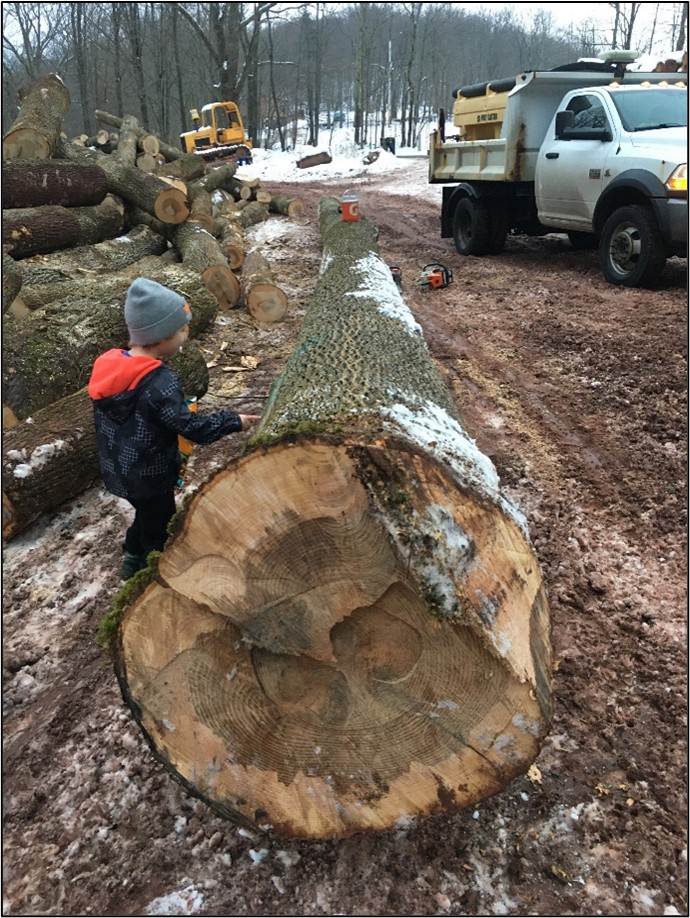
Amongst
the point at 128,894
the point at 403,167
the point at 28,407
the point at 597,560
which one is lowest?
the point at 128,894

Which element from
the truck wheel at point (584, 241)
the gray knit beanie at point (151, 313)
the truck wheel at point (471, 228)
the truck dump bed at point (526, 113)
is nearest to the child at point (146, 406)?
the gray knit beanie at point (151, 313)

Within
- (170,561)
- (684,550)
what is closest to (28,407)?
(170,561)

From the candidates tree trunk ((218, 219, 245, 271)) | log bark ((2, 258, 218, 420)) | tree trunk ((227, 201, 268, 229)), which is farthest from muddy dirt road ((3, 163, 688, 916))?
tree trunk ((227, 201, 268, 229))

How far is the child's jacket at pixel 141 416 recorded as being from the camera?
2422 mm

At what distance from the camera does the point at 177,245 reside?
8.93 metres

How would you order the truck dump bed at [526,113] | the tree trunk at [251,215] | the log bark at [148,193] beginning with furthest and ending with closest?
the tree trunk at [251,215] → the log bark at [148,193] → the truck dump bed at [526,113]

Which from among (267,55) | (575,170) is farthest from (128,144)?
(267,55)

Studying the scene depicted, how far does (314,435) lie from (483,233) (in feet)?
29.3

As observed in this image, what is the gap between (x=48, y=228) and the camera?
7.67 m

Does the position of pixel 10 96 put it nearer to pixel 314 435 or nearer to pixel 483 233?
pixel 483 233

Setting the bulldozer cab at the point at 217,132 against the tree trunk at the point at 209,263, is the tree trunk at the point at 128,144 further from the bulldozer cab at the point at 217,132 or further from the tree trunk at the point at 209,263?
→ the bulldozer cab at the point at 217,132

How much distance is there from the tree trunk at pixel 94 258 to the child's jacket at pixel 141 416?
462 cm

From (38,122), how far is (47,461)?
8.87 metres

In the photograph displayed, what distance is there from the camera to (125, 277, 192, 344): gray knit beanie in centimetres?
244
